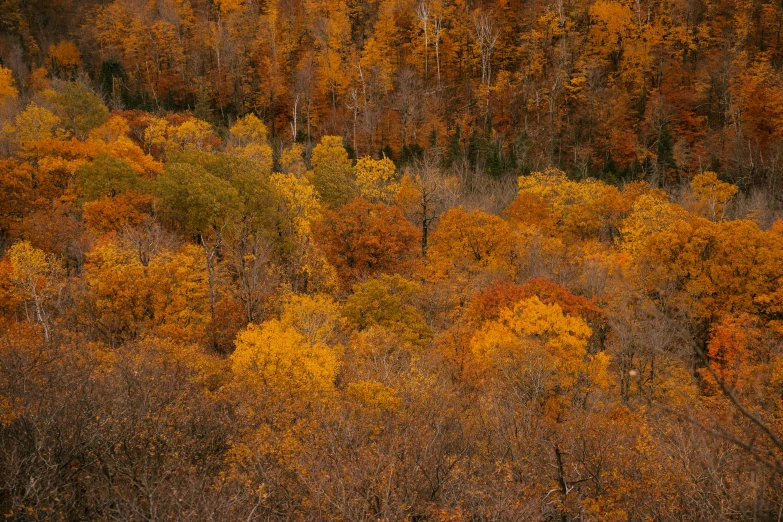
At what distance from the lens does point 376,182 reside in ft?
173

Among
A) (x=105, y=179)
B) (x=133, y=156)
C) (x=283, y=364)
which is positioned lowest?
(x=283, y=364)

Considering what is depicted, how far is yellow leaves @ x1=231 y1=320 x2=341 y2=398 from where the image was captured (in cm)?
2298

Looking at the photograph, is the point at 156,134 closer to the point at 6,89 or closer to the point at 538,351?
the point at 6,89

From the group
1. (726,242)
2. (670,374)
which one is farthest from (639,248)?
(670,374)

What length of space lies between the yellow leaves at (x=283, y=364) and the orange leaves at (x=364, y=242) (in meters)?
17.8

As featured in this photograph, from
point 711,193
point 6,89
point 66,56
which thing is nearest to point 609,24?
point 711,193

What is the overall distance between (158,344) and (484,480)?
15511mm

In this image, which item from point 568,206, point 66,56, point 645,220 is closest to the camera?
point 645,220

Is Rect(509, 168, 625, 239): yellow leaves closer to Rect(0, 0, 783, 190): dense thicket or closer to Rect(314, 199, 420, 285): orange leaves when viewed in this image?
Rect(0, 0, 783, 190): dense thicket

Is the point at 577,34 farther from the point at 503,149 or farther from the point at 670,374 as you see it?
the point at 670,374

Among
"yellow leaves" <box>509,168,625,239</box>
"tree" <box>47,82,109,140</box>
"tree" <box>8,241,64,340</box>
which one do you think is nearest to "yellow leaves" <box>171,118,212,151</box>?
"tree" <box>47,82,109,140</box>

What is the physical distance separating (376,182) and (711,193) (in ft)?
105

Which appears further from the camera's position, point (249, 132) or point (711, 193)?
point (249, 132)

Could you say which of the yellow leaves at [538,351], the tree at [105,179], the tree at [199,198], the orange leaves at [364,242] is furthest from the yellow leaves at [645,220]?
the tree at [105,179]
